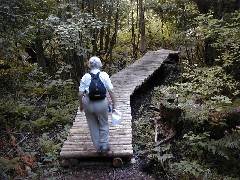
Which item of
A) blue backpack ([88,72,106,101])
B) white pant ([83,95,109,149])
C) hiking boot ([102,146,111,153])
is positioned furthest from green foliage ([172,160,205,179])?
blue backpack ([88,72,106,101])

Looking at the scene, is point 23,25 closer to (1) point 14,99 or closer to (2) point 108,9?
(1) point 14,99

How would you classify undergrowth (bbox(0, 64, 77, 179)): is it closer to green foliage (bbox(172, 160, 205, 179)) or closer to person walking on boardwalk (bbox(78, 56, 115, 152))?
person walking on boardwalk (bbox(78, 56, 115, 152))

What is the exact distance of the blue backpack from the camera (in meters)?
5.81

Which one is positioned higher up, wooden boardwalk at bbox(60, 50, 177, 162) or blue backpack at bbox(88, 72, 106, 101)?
blue backpack at bbox(88, 72, 106, 101)

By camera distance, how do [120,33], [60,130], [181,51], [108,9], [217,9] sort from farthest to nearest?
1. [120,33]
2. [181,51]
3. [108,9]
4. [217,9]
5. [60,130]

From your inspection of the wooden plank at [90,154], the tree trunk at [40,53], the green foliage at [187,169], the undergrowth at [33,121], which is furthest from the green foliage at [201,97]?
the tree trunk at [40,53]

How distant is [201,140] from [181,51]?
931cm

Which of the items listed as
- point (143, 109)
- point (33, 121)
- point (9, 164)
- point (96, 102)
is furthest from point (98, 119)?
point (143, 109)

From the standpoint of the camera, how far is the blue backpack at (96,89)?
5812mm

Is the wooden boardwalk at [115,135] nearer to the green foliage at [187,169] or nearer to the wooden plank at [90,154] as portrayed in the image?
the wooden plank at [90,154]

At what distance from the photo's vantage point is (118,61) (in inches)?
721

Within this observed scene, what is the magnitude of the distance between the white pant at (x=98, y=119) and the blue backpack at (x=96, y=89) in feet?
0.40

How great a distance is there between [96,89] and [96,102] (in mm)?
282

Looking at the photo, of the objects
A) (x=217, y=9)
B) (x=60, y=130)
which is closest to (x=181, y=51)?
(x=217, y=9)
